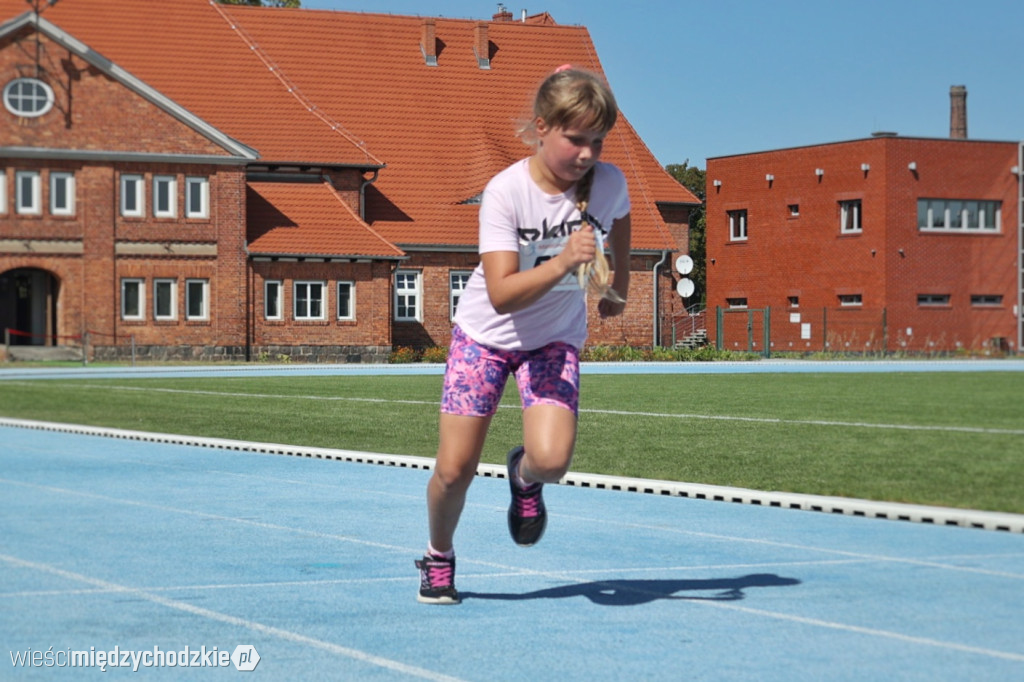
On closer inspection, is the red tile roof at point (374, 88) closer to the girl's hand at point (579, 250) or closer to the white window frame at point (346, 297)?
the white window frame at point (346, 297)

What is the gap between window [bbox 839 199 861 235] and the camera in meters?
63.2

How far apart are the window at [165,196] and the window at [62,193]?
2475mm

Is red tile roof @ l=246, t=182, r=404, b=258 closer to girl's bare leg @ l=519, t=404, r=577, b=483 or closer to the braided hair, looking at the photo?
girl's bare leg @ l=519, t=404, r=577, b=483

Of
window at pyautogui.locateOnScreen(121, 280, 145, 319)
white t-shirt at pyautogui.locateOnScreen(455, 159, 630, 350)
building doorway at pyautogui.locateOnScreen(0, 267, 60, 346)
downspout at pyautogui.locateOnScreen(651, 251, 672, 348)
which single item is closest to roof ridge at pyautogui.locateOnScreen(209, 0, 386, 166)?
window at pyautogui.locateOnScreen(121, 280, 145, 319)

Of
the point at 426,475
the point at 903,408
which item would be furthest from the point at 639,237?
the point at 426,475

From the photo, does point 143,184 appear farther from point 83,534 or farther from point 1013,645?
point 1013,645

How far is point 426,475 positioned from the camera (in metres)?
13.5

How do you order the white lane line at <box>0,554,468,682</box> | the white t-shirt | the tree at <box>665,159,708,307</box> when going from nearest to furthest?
the white lane line at <box>0,554,468,682</box>, the white t-shirt, the tree at <box>665,159,708,307</box>

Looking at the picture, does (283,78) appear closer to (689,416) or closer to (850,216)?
(850,216)

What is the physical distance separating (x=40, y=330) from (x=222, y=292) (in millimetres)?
5911

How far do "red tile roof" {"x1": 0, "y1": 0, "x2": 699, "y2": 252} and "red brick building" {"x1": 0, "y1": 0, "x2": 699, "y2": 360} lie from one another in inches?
3.2

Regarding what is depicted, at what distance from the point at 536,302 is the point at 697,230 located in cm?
9098

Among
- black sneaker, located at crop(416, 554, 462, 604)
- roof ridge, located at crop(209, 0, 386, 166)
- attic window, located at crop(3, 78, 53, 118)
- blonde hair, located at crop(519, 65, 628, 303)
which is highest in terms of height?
roof ridge, located at crop(209, 0, 386, 166)

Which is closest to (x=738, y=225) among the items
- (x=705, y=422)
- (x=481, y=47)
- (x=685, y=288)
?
(x=685, y=288)
